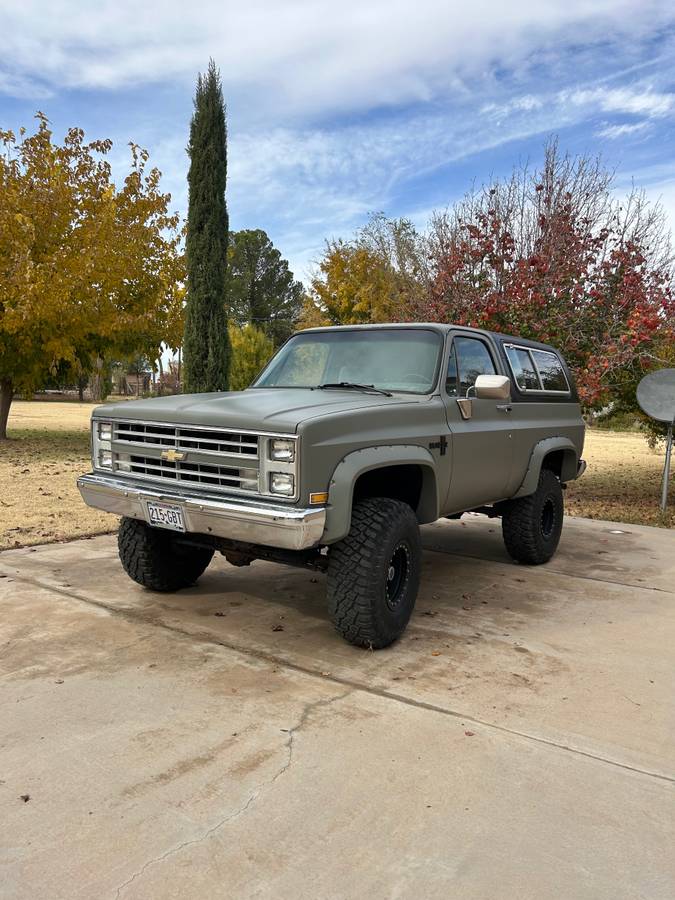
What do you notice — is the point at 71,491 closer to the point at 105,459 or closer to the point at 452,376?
the point at 105,459

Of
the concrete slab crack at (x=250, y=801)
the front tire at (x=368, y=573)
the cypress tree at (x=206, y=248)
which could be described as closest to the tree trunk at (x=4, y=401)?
the cypress tree at (x=206, y=248)

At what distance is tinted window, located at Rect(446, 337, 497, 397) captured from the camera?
5.21m

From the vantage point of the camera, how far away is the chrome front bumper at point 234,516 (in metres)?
3.78

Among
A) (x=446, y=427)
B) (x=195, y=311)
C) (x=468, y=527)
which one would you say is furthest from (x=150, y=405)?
(x=195, y=311)

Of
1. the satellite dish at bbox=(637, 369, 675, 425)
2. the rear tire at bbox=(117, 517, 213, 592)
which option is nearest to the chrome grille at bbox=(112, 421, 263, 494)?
the rear tire at bbox=(117, 517, 213, 592)

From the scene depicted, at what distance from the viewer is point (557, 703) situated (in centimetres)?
371

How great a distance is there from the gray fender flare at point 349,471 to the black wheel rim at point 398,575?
547mm

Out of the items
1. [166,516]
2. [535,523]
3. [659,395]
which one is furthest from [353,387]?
[659,395]

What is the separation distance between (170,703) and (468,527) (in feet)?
18.3

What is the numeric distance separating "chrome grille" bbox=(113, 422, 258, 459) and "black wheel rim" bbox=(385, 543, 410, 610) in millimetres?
1126

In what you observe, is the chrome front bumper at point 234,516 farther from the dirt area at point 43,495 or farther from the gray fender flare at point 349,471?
the dirt area at point 43,495

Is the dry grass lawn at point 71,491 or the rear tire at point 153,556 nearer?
the rear tire at point 153,556

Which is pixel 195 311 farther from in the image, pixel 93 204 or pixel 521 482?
pixel 521 482

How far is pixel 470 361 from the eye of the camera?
18.1 ft
